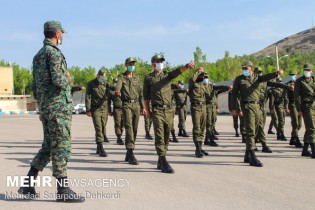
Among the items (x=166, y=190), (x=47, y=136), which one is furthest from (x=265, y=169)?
(x=47, y=136)

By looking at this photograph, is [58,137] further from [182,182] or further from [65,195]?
[182,182]

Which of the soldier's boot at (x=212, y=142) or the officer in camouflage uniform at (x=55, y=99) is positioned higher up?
the officer in camouflage uniform at (x=55, y=99)

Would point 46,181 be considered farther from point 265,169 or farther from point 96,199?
point 265,169

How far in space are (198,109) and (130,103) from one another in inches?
72.5

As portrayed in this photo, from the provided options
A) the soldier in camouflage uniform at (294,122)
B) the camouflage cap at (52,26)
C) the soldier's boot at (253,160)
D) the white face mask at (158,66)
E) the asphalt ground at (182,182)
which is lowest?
the asphalt ground at (182,182)

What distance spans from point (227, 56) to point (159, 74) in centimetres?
7089

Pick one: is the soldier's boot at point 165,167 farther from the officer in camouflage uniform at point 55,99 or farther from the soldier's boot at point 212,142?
the soldier's boot at point 212,142

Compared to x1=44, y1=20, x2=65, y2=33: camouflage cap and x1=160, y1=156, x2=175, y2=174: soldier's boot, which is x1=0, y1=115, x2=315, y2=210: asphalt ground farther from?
x1=44, y1=20, x2=65, y2=33: camouflage cap

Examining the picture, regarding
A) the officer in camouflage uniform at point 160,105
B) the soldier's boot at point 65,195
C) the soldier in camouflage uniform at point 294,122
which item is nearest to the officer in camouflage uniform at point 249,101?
the officer in camouflage uniform at point 160,105

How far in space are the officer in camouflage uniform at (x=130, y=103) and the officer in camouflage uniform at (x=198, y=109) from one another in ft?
4.74

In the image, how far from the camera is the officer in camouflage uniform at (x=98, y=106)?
10102mm

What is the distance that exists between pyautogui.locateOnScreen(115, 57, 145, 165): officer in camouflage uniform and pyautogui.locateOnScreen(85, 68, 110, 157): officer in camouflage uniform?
4.23 ft

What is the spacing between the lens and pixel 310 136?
920 centimetres

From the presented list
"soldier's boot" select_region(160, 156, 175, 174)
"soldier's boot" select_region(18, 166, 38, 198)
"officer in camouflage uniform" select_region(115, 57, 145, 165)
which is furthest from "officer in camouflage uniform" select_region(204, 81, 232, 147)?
"soldier's boot" select_region(18, 166, 38, 198)
